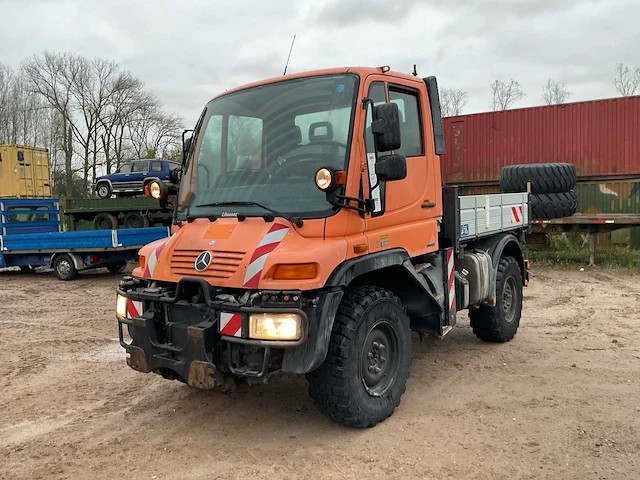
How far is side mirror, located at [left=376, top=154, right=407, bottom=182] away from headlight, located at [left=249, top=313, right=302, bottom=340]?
1.15 metres

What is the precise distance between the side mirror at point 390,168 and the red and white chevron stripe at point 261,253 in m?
0.75

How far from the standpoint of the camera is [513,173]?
1120 centimetres

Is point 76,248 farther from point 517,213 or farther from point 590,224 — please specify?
point 590,224

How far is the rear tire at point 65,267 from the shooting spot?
1203 centimetres

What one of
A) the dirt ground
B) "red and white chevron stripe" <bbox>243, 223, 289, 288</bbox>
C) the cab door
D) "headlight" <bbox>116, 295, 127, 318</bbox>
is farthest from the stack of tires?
"headlight" <bbox>116, 295, 127, 318</bbox>

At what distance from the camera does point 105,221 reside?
18.1m

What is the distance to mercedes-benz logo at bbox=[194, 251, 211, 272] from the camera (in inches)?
141

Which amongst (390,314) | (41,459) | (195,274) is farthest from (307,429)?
(41,459)

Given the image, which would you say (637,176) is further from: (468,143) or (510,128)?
(468,143)

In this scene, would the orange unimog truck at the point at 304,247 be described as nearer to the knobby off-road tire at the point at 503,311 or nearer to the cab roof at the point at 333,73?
the cab roof at the point at 333,73

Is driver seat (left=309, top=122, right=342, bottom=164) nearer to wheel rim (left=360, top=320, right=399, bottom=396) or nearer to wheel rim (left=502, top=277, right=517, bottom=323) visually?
wheel rim (left=360, top=320, right=399, bottom=396)

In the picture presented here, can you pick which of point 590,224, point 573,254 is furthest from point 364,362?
point 573,254

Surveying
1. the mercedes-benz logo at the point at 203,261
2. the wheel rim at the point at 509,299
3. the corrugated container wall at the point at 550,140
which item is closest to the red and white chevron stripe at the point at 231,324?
the mercedes-benz logo at the point at 203,261

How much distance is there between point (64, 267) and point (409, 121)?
10179mm
